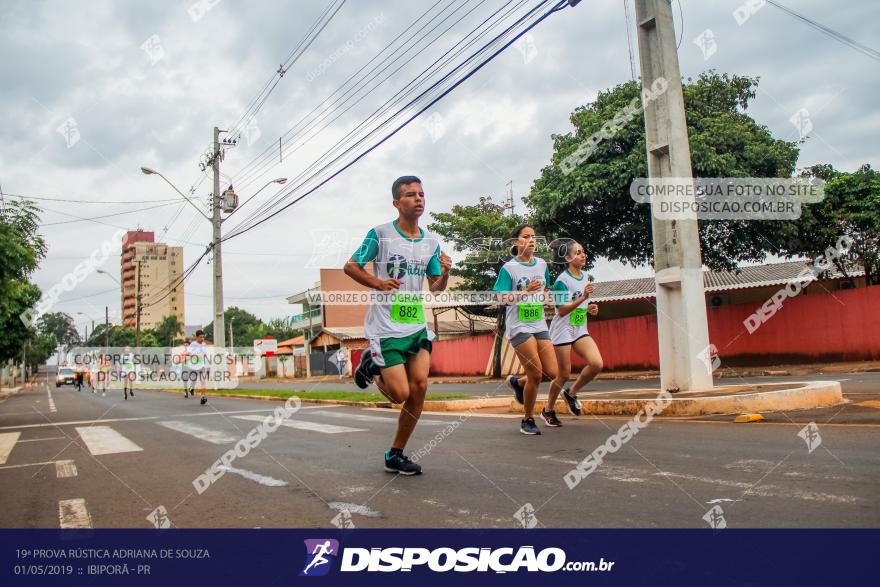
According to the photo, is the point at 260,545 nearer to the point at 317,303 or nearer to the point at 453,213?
the point at 453,213

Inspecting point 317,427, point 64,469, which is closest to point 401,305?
point 64,469

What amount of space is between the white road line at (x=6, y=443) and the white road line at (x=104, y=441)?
0.79 metres

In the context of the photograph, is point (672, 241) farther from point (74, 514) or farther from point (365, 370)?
point (74, 514)

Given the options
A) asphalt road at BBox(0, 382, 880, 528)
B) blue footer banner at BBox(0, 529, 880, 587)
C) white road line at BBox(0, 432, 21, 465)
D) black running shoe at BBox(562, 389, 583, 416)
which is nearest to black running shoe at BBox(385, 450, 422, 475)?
asphalt road at BBox(0, 382, 880, 528)

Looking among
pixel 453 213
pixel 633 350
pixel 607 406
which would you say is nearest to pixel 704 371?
pixel 607 406

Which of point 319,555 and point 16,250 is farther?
point 16,250

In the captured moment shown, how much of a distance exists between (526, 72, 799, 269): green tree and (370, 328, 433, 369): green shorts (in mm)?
13897

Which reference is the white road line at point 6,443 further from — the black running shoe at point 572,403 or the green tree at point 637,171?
the green tree at point 637,171

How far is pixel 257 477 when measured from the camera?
4914 mm

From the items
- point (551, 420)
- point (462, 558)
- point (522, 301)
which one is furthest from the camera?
point (551, 420)

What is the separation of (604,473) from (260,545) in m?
2.33

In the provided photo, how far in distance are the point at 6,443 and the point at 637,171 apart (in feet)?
48.0

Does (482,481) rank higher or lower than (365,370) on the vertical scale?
lower

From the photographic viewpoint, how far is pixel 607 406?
27.8ft
